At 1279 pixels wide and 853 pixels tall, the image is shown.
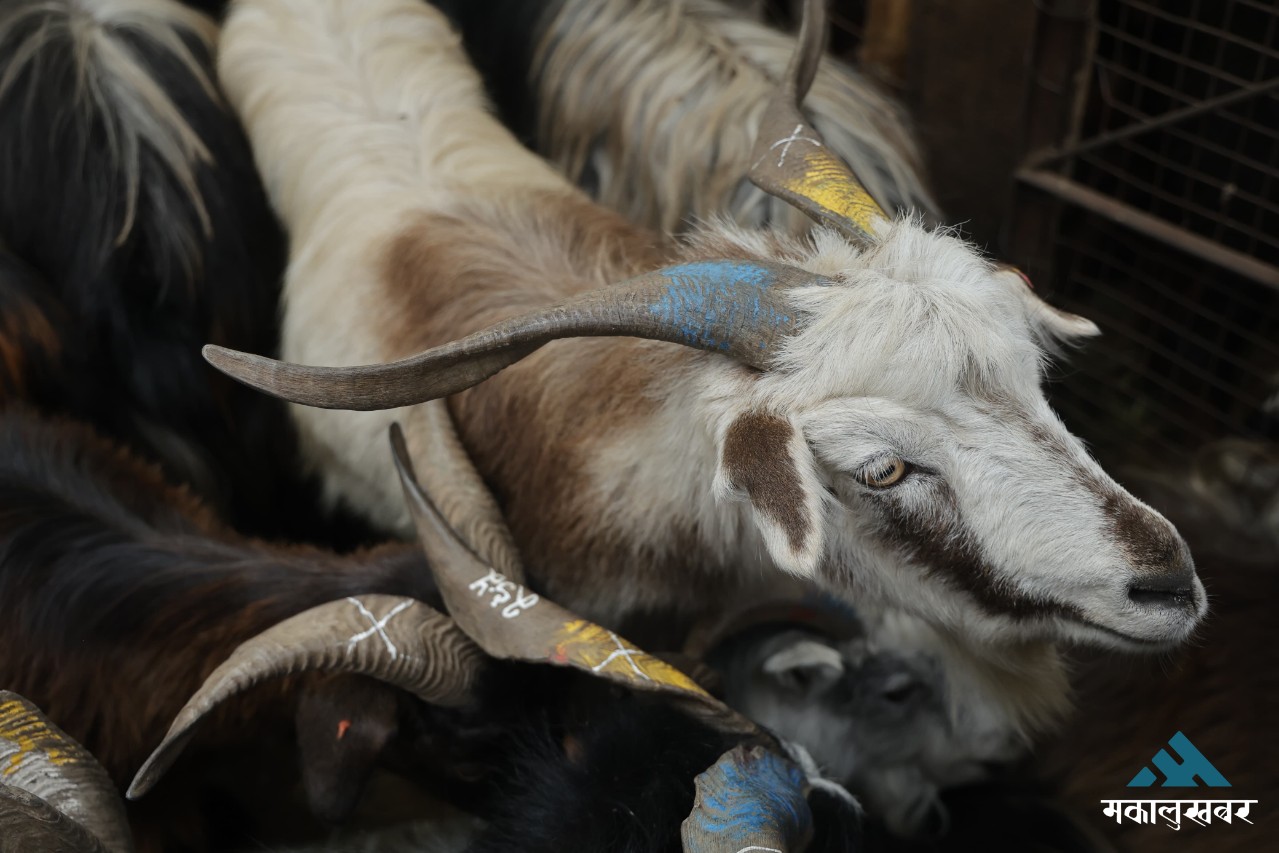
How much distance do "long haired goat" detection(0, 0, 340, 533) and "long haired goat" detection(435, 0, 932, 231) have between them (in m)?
0.89

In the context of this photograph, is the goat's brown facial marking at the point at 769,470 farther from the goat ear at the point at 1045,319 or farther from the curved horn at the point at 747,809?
the goat ear at the point at 1045,319

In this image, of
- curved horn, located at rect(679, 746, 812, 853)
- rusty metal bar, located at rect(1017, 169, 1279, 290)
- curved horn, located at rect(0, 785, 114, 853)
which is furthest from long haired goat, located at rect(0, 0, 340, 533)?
rusty metal bar, located at rect(1017, 169, 1279, 290)

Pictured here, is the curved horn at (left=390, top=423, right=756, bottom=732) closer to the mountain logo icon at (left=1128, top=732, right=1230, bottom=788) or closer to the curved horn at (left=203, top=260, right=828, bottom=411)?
the curved horn at (left=203, top=260, right=828, bottom=411)

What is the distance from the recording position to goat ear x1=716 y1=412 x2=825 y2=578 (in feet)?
6.00

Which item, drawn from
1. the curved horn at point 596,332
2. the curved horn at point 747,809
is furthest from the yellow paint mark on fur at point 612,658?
the curved horn at point 596,332

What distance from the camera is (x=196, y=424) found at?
10.7 ft

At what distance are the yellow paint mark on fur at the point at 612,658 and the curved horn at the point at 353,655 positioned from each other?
0.22 metres

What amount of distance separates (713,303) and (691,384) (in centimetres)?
27

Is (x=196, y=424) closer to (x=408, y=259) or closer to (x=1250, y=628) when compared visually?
(x=408, y=259)

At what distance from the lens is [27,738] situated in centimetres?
200

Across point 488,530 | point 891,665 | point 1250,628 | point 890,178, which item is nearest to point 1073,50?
point 890,178

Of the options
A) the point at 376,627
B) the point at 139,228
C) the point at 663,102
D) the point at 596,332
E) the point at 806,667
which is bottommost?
the point at 806,667

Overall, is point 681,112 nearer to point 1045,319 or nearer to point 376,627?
point 1045,319

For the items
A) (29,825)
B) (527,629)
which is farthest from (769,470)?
(29,825)
